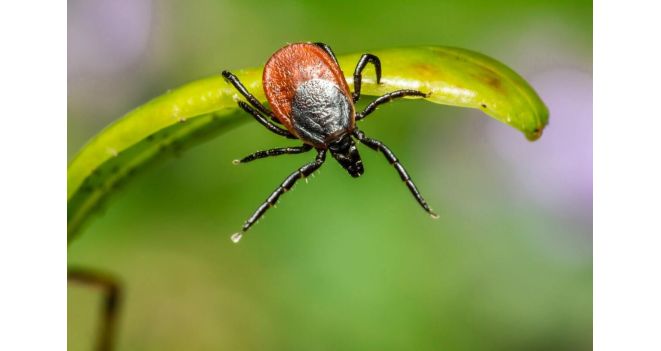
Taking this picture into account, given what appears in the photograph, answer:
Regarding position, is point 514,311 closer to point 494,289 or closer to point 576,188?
point 494,289

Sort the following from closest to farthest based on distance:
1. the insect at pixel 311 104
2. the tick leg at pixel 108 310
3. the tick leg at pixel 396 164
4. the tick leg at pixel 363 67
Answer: the tick leg at pixel 363 67, the insect at pixel 311 104, the tick leg at pixel 396 164, the tick leg at pixel 108 310

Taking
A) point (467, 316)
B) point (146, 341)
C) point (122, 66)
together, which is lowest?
point (146, 341)

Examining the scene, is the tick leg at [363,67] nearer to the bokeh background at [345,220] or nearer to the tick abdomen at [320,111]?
the tick abdomen at [320,111]

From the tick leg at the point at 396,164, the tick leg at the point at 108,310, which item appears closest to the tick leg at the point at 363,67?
the tick leg at the point at 396,164

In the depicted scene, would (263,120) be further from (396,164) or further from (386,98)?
(396,164)
